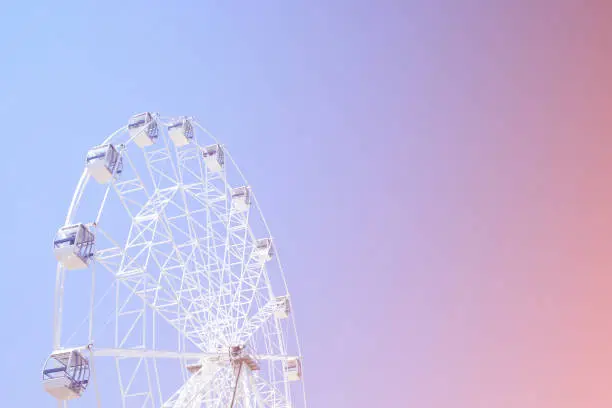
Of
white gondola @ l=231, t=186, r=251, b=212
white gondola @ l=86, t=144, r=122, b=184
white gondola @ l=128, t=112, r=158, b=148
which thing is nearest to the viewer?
white gondola @ l=86, t=144, r=122, b=184

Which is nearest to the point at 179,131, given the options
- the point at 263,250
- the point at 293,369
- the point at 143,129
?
the point at 143,129

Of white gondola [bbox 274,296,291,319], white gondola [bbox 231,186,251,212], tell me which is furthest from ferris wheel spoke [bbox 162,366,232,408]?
white gondola [bbox 231,186,251,212]

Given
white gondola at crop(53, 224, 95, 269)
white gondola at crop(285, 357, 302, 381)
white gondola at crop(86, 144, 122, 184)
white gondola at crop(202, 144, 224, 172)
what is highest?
white gondola at crop(202, 144, 224, 172)

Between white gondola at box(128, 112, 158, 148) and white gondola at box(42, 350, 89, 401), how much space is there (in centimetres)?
760

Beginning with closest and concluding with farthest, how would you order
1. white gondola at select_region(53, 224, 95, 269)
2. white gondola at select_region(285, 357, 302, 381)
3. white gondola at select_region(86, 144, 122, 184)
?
white gondola at select_region(53, 224, 95, 269) → white gondola at select_region(86, 144, 122, 184) → white gondola at select_region(285, 357, 302, 381)

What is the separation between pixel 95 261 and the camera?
54.6ft

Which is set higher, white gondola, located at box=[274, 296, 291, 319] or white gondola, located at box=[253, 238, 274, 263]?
white gondola, located at box=[253, 238, 274, 263]

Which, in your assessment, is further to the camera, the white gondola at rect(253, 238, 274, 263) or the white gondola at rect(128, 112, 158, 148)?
the white gondola at rect(253, 238, 274, 263)

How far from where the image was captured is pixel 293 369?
2611cm

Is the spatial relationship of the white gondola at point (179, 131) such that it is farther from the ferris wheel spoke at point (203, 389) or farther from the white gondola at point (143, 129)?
the ferris wheel spoke at point (203, 389)

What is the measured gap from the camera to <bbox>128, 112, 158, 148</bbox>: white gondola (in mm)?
20688

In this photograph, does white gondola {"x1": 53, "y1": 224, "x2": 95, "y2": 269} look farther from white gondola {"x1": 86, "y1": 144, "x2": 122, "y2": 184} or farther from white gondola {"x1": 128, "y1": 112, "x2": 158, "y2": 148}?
white gondola {"x1": 128, "y1": 112, "x2": 158, "y2": 148}

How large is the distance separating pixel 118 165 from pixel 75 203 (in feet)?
8.47

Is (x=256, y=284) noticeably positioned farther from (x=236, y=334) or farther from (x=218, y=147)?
(x=218, y=147)
